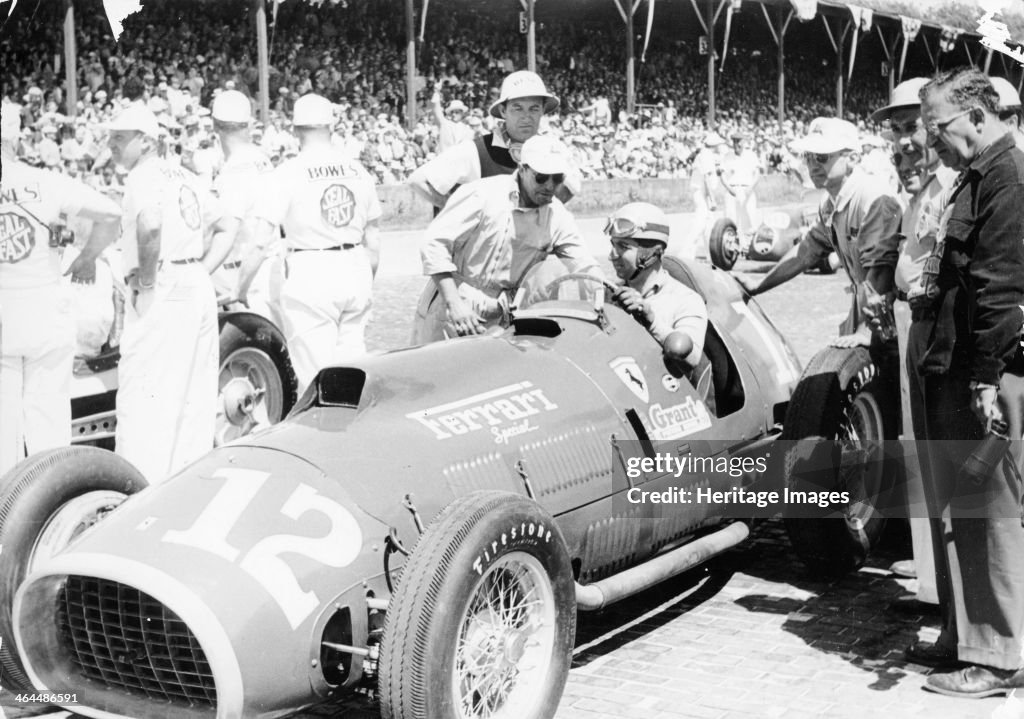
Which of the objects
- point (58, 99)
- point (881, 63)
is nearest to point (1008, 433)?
point (58, 99)

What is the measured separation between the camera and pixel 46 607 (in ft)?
11.5

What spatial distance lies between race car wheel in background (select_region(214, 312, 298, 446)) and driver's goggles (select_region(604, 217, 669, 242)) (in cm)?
315

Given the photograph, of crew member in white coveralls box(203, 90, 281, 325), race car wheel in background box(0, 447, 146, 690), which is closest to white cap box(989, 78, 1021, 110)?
race car wheel in background box(0, 447, 146, 690)

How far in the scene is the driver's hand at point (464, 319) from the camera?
5504 millimetres

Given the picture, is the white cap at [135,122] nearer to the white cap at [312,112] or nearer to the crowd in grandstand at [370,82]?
the white cap at [312,112]

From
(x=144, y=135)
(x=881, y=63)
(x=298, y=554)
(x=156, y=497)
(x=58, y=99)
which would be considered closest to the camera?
(x=298, y=554)

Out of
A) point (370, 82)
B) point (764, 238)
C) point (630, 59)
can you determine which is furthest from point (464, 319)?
point (630, 59)

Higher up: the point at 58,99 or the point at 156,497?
the point at 58,99

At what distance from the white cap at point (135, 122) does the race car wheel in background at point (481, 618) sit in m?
3.30

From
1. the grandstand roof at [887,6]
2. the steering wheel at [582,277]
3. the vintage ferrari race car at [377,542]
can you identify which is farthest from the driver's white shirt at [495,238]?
the grandstand roof at [887,6]

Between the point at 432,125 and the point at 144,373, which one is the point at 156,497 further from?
the point at 432,125

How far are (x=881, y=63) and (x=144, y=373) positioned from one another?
4134 cm

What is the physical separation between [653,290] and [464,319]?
0.87m

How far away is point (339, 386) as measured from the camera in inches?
167
